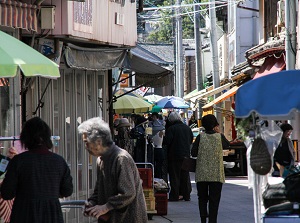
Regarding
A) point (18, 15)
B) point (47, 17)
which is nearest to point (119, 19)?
point (47, 17)

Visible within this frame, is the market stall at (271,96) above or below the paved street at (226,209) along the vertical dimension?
above

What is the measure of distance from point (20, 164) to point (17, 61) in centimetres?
91

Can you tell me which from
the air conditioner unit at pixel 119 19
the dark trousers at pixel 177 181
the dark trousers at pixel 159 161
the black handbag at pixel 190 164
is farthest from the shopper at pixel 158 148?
the black handbag at pixel 190 164

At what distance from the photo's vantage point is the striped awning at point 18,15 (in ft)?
33.5

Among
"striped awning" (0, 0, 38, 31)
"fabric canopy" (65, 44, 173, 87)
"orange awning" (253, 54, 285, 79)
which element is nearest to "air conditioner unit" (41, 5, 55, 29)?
"striped awning" (0, 0, 38, 31)

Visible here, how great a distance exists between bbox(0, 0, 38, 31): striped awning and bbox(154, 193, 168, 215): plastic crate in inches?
263

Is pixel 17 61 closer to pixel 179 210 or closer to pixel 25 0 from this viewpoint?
pixel 25 0

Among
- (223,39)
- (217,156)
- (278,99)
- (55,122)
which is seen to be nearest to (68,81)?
(55,122)

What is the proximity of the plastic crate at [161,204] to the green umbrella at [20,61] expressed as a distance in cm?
916

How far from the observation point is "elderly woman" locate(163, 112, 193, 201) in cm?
1967

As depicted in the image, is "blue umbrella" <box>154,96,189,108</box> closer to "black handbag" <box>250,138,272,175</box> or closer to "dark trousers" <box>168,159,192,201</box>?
"dark trousers" <box>168,159,192,201</box>

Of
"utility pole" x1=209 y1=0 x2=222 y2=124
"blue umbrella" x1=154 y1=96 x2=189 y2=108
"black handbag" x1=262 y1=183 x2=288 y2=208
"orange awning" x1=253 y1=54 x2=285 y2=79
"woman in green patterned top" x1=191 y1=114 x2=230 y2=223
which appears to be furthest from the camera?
"blue umbrella" x1=154 y1=96 x2=189 y2=108

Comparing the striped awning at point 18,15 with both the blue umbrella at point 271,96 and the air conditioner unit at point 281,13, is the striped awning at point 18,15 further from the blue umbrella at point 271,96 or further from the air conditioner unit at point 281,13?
the air conditioner unit at point 281,13

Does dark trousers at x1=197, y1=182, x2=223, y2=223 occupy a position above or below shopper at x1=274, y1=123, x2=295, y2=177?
below
